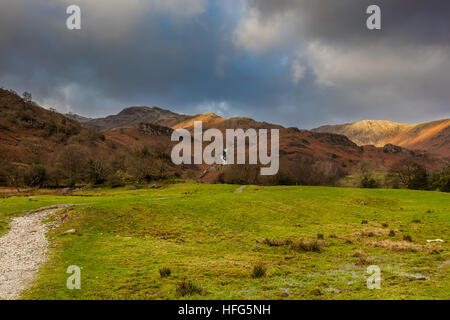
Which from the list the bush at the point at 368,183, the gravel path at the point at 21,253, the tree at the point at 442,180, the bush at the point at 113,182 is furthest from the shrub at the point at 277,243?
the tree at the point at 442,180

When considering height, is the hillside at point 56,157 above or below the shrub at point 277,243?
above

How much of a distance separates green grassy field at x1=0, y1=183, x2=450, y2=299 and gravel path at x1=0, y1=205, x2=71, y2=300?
65 cm

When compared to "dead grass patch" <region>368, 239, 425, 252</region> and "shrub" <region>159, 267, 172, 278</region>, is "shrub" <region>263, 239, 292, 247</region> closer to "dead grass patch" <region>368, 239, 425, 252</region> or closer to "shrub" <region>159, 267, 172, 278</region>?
"dead grass patch" <region>368, 239, 425, 252</region>

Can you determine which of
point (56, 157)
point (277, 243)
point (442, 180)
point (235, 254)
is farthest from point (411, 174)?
point (56, 157)

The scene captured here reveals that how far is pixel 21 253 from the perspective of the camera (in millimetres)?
14703

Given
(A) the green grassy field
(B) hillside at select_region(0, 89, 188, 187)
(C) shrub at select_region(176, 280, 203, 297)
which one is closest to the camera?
(C) shrub at select_region(176, 280, 203, 297)

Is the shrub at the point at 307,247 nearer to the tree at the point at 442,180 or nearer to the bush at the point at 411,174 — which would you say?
the tree at the point at 442,180

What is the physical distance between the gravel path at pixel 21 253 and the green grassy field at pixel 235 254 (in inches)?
25.5

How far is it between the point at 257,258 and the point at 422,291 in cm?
792

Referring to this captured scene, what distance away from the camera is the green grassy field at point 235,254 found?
888cm

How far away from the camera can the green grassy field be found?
29.1ft

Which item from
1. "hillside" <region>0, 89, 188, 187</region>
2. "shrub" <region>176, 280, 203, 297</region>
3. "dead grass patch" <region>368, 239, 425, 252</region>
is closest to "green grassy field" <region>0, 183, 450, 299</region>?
"dead grass patch" <region>368, 239, 425, 252</region>
